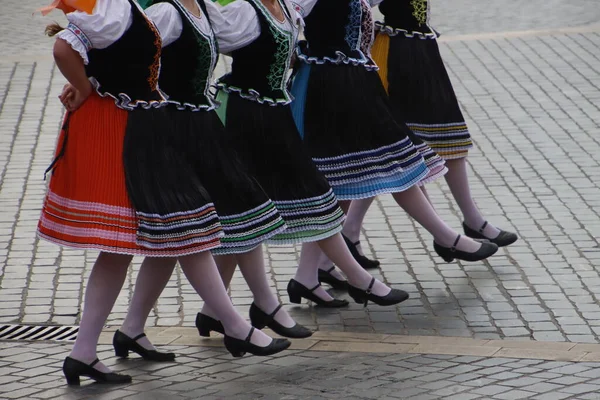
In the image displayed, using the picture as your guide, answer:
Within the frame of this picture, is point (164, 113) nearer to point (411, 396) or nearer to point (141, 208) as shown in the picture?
point (141, 208)

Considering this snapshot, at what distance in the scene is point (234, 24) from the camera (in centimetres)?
479

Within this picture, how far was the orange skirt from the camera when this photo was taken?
14.4 feet

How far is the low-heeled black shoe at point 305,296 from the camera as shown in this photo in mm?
5645

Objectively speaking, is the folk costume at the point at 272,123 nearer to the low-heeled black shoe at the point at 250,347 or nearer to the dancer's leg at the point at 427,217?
the low-heeled black shoe at the point at 250,347

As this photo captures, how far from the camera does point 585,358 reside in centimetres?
493

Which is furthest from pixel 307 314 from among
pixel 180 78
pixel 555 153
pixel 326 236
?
pixel 555 153

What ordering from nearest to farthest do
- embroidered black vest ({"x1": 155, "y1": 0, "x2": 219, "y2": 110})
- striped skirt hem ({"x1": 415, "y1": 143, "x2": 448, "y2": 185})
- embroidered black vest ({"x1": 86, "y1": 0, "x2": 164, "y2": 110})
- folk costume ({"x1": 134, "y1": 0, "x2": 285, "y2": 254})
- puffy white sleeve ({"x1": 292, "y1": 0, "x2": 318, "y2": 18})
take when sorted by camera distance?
1. embroidered black vest ({"x1": 86, "y1": 0, "x2": 164, "y2": 110})
2. folk costume ({"x1": 134, "y1": 0, "x2": 285, "y2": 254})
3. embroidered black vest ({"x1": 155, "y1": 0, "x2": 219, "y2": 110})
4. puffy white sleeve ({"x1": 292, "y1": 0, "x2": 318, "y2": 18})
5. striped skirt hem ({"x1": 415, "y1": 143, "x2": 448, "y2": 185})

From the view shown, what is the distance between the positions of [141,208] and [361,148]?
1398 millimetres

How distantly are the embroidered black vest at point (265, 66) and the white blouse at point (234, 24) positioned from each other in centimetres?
5

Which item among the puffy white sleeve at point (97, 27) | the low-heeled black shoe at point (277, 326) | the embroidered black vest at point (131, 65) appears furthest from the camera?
the low-heeled black shoe at point (277, 326)

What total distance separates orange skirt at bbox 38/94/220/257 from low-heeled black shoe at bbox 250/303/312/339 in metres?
0.70

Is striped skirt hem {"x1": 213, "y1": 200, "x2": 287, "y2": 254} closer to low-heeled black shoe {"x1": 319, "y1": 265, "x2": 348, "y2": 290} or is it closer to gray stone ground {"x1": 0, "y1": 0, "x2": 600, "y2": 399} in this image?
gray stone ground {"x1": 0, "y1": 0, "x2": 600, "y2": 399}

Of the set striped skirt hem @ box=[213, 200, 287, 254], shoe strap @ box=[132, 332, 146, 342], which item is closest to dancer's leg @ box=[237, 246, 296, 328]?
striped skirt hem @ box=[213, 200, 287, 254]

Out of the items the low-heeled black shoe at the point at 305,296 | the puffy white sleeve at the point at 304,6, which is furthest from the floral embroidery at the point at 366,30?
the low-heeled black shoe at the point at 305,296
